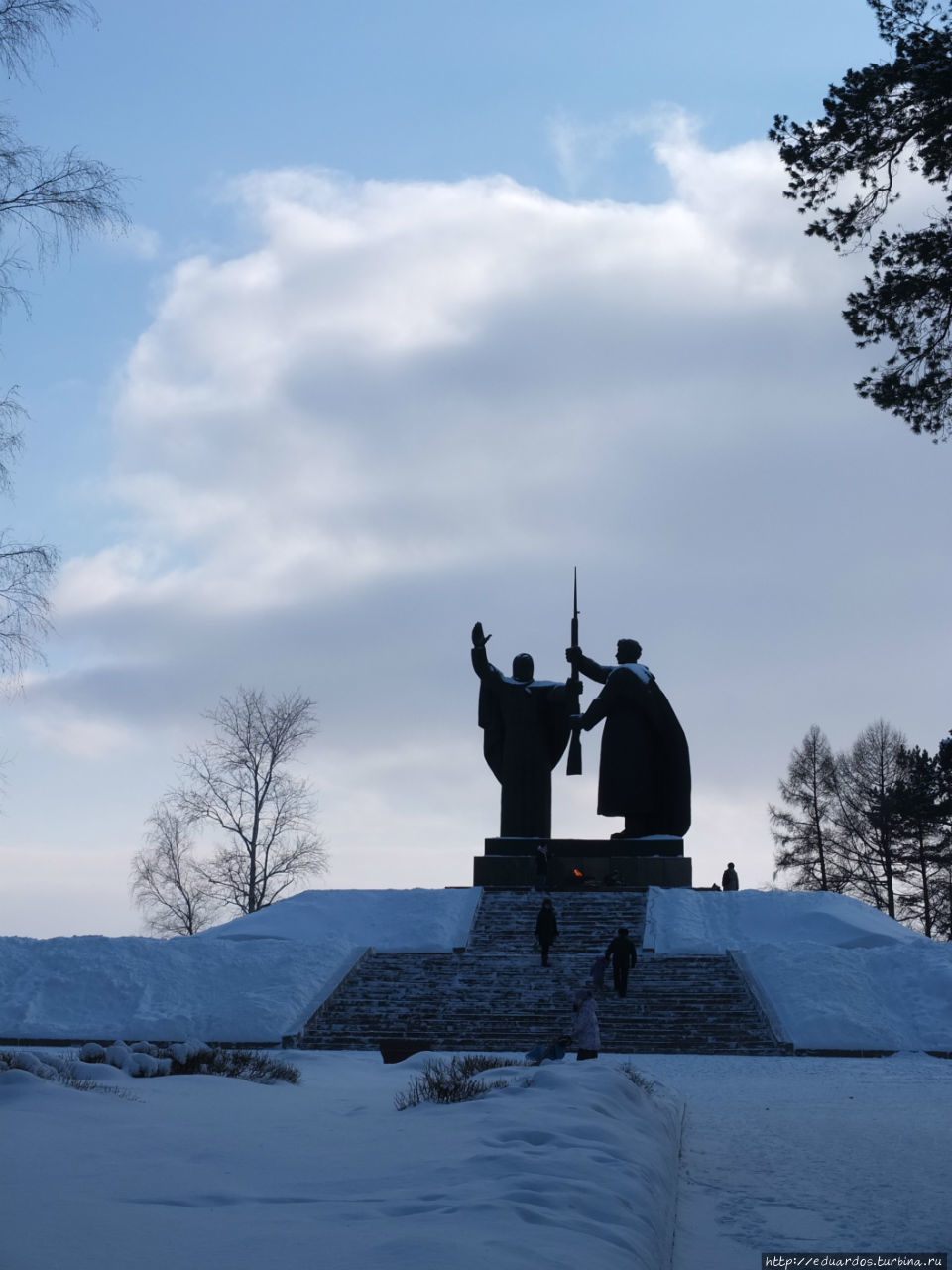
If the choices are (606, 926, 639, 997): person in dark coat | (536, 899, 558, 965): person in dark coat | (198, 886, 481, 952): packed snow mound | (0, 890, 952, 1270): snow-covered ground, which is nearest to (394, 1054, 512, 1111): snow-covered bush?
(0, 890, 952, 1270): snow-covered ground

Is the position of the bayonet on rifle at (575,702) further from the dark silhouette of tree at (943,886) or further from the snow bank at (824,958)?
the dark silhouette of tree at (943,886)

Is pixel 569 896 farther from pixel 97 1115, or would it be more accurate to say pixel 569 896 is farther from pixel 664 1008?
pixel 97 1115

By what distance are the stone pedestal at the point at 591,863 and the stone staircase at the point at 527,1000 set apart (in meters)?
3.32

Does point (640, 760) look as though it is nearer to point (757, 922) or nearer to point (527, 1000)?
point (757, 922)

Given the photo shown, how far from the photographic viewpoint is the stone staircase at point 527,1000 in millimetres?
19203

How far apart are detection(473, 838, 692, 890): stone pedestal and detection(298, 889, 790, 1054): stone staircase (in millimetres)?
3319

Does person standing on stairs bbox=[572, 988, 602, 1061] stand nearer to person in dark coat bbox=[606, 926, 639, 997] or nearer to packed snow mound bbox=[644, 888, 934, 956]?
person in dark coat bbox=[606, 926, 639, 997]

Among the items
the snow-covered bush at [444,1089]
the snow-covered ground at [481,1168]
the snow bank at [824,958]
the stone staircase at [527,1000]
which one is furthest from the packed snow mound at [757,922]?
the snow-covered bush at [444,1089]

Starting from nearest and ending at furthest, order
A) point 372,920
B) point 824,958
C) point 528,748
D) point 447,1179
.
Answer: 1. point 447,1179
2. point 824,958
3. point 372,920
4. point 528,748

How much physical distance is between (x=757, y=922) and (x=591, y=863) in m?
4.78

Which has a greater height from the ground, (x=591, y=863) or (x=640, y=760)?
(x=640, y=760)

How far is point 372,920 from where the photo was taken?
88.5 feet

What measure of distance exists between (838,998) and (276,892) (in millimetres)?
23395

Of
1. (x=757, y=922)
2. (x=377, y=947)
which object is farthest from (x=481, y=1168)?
Result: (x=757, y=922)
